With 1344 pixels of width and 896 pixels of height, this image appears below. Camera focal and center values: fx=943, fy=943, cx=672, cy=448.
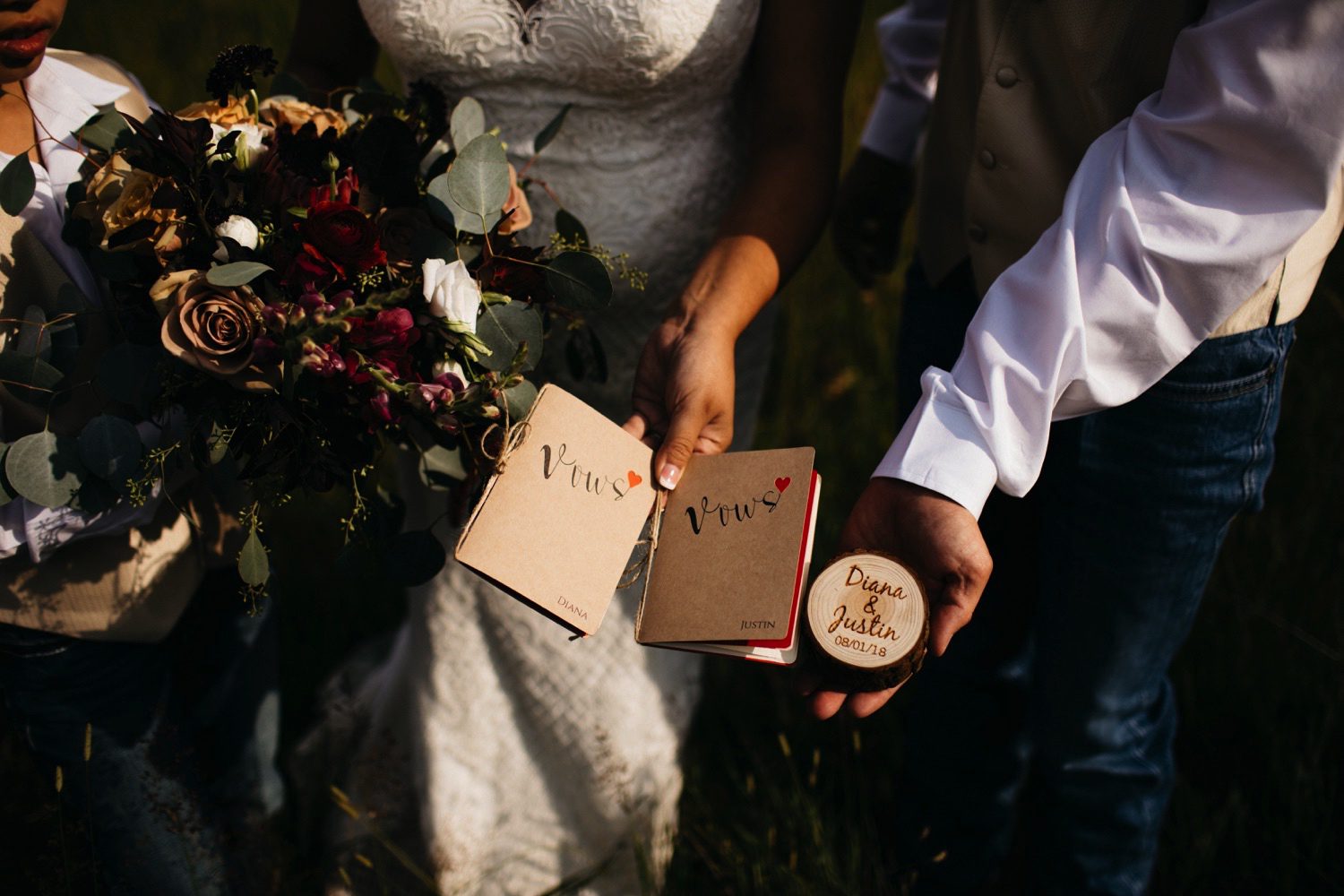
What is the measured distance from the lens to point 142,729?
146 centimetres

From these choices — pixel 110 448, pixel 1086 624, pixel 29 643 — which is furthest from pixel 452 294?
pixel 1086 624

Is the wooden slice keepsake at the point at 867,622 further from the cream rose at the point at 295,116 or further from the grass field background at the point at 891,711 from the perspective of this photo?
the cream rose at the point at 295,116

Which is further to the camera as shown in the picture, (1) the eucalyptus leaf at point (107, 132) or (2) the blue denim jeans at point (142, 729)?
(2) the blue denim jeans at point (142, 729)

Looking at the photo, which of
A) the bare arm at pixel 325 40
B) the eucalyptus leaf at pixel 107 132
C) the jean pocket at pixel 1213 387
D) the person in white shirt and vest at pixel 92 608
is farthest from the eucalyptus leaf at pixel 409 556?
the jean pocket at pixel 1213 387

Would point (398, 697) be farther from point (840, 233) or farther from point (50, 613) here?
point (840, 233)

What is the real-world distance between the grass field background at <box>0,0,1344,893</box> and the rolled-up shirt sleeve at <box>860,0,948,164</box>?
1065mm

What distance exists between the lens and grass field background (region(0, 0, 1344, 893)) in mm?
1842

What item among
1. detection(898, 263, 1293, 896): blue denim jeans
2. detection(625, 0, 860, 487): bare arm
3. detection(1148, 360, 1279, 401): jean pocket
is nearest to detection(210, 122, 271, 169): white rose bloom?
detection(625, 0, 860, 487): bare arm

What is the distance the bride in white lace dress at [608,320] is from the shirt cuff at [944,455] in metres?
0.26

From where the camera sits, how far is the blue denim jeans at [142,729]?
1.37 metres

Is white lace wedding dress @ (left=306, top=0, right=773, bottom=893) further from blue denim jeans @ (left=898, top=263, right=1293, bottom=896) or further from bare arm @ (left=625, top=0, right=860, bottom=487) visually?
blue denim jeans @ (left=898, top=263, right=1293, bottom=896)

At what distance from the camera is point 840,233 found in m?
1.97

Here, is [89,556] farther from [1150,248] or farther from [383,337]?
[1150,248]

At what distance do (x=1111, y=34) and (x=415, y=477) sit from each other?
1356 mm
